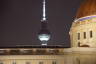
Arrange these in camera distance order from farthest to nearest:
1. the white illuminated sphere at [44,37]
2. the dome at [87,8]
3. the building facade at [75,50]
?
the white illuminated sphere at [44,37] → the dome at [87,8] → the building facade at [75,50]

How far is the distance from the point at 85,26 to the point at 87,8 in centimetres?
283

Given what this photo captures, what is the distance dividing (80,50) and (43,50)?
6461mm

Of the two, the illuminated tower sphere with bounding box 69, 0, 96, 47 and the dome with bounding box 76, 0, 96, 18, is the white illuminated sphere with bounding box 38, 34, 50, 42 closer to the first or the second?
the illuminated tower sphere with bounding box 69, 0, 96, 47

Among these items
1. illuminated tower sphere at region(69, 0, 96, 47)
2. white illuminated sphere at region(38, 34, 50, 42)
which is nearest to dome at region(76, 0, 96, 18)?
illuminated tower sphere at region(69, 0, 96, 47)

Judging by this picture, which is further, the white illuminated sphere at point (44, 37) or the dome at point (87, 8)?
the white illuminated sphere at point (44, 37)

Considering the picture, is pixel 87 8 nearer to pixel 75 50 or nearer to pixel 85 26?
pixel 85 26

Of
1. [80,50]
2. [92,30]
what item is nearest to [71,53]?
[80,50]

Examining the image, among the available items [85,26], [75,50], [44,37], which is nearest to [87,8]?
[85,26]

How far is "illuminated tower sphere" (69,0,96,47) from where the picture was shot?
92.6 m

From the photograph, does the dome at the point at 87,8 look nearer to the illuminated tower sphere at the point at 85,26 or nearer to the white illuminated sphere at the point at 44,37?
the illuminated tower sphere at the point at 85,26

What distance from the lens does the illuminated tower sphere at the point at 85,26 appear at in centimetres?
9262

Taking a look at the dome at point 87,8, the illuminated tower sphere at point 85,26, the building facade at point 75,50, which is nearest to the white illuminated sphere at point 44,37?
the illuminated tower sphere at point 85,26

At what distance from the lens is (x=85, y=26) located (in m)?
93.9

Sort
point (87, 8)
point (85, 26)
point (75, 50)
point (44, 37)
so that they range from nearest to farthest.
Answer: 1. point (75, 50)
2. point (87, 8)
3. point (85, 26)
4. point (44, 37)
